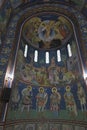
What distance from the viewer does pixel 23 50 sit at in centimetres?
1377

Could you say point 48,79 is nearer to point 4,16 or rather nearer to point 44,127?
point 44,127

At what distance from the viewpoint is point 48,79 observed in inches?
499

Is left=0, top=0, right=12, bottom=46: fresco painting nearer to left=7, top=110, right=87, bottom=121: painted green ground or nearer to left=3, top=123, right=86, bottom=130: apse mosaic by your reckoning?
left=7, top=110, right=87, bottom=121: painted green ground

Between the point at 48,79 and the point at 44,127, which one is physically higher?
the point at 48,79

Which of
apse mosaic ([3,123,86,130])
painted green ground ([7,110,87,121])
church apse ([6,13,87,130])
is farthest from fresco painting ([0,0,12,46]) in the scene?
apse mosaic ([3,123,86,130])

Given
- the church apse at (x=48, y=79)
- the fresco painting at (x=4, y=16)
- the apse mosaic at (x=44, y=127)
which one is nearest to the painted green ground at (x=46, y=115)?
the church apse at (x=48, y=79)

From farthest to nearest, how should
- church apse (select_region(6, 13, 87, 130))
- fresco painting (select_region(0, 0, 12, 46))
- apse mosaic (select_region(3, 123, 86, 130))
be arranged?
1. fresco painting (select_region(0, 0, 12, 46))
2. church apse (select_region(6, 13, 87, 130))
3. apse mosaic (select_region(3, 123, 86, 130))

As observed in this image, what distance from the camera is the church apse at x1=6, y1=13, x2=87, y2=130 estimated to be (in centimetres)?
1063

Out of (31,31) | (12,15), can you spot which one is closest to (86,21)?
(31,31)

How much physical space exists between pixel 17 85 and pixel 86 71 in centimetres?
521

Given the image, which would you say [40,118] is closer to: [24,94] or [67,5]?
[24,94]

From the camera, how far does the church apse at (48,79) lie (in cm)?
1063

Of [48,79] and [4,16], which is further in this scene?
[4,16]

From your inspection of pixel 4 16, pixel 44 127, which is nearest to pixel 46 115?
pixel 44 127
